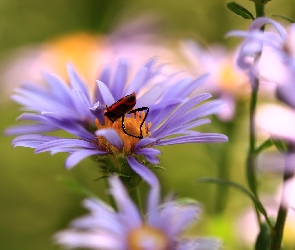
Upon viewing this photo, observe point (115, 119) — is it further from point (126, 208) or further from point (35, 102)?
point (126, 208)

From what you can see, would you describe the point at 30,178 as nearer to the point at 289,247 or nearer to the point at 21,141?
the point at 289,247

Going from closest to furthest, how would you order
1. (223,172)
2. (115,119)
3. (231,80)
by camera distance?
(115,119) < (223,172) < (231,80)

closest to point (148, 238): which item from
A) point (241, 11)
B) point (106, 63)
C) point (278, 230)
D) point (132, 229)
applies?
point (132, 229)

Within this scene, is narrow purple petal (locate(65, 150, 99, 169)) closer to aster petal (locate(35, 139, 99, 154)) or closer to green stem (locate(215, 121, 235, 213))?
aster petal (locate(35, 139, 99, 154))

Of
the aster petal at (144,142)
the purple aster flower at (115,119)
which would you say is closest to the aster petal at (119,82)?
the purple aster flower at (115,119)

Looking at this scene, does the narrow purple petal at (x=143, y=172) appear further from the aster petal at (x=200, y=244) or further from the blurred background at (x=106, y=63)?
the blurred background at (x=106, y=63)

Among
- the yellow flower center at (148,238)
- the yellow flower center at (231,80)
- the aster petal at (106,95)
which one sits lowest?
the yellow flower center at (148,238)

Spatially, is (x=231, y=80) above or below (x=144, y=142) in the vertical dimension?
above

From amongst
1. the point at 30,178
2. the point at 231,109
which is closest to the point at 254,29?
the point at 231,109

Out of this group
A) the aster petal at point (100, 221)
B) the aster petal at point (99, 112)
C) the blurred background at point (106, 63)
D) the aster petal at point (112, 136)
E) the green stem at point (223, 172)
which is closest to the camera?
the aster petal at point (100, 221)
